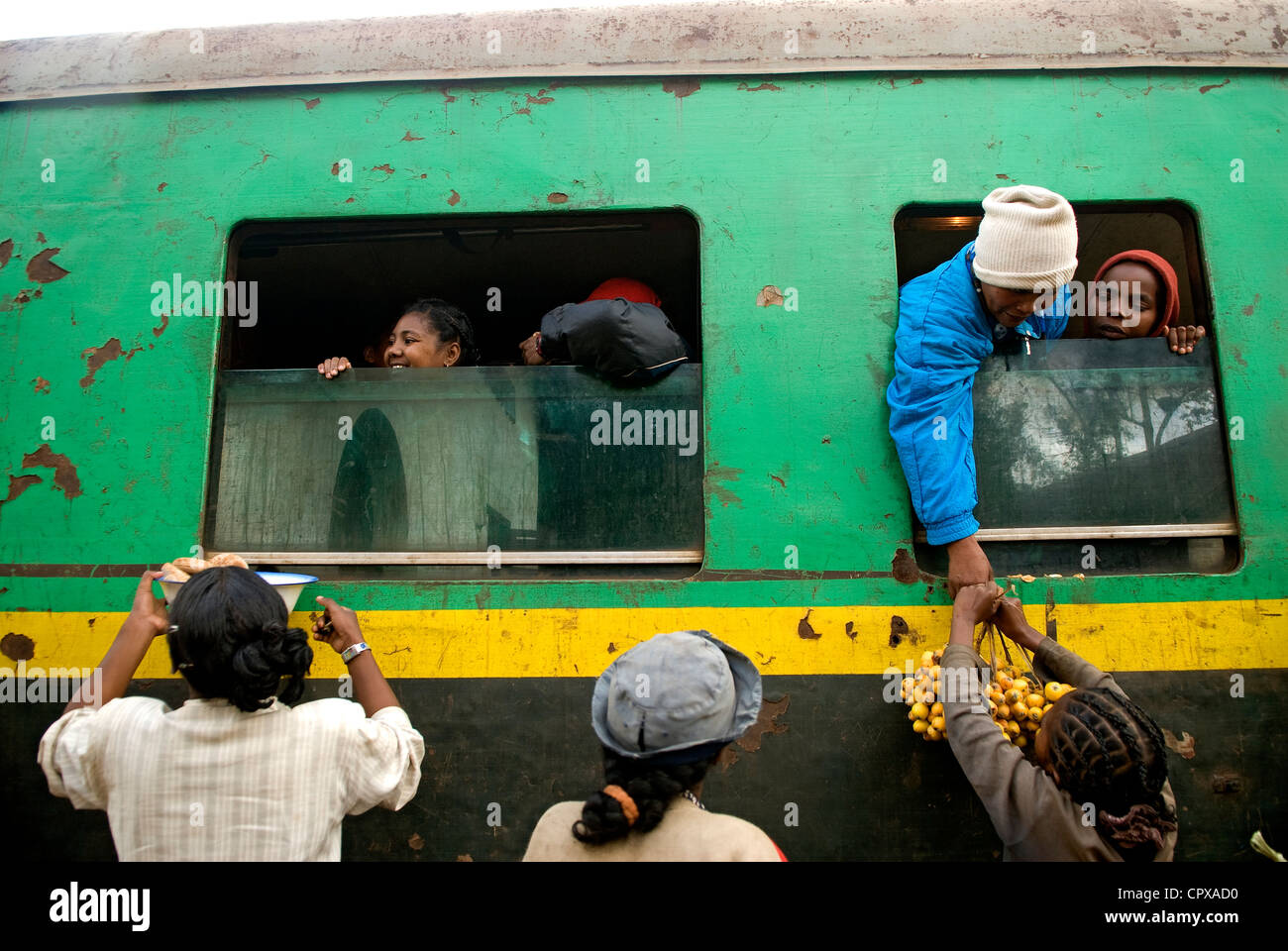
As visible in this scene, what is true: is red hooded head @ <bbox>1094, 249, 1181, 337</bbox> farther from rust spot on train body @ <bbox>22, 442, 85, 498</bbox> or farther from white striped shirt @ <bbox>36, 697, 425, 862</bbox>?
rust spot on train body @ <bbox>22, 442, 85, 498</bbox>

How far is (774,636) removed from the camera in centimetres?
227

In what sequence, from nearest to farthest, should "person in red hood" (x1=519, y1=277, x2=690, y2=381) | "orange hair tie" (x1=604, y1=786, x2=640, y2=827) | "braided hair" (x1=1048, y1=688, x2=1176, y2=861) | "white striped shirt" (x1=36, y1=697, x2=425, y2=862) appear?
"orange hair tie" (x1=604, y1=786, x2=640, y2=827) < "white striped shirt" (x1=36, y1=697, x2=425, y2=862) < "braided hair" (x1=1048, y1=688, x2=1176, y2=861) < "person in red hood" (x1=519, y1=277, x2=690, y2=381)

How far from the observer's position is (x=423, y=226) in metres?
2.69

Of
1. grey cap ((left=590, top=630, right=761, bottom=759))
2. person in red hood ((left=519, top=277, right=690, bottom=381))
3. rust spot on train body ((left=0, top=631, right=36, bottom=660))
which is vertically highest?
person in red hood ((left=519, top=277, right=690, bottom=381))

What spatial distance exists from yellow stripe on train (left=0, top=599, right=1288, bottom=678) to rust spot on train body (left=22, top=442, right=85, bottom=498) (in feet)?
1.33

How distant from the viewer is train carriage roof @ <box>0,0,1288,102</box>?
2557 mm

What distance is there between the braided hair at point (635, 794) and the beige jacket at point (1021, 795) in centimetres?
72

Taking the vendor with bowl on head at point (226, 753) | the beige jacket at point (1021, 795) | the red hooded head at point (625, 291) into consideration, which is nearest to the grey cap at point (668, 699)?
the vendor with bowl on head at point (226, 753)

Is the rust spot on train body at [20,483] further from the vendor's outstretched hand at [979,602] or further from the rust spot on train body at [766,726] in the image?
the vendor's outstretched hand at [979,602]

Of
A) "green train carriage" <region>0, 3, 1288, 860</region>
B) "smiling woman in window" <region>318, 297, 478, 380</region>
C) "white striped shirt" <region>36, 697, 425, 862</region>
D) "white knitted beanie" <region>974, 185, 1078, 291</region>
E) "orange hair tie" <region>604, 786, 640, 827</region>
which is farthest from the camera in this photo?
"smiling woman in window" <region>318, 297, 478, 380</region>

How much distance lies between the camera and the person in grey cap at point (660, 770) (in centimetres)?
145

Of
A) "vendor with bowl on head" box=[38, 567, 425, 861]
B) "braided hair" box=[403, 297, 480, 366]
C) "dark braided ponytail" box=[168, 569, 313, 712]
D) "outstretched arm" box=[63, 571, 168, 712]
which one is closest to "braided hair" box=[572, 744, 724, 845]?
"vendor with bowl on head" box=[38, 567, 425, 861]

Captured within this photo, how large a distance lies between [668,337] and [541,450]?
0.51m

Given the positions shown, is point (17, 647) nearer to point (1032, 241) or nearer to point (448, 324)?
point (448, 324)
